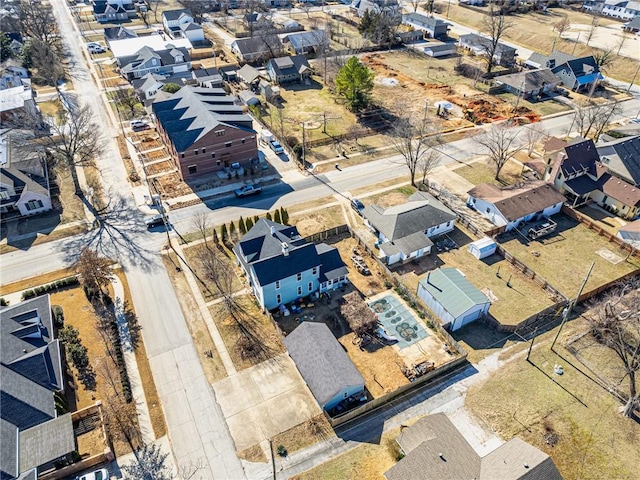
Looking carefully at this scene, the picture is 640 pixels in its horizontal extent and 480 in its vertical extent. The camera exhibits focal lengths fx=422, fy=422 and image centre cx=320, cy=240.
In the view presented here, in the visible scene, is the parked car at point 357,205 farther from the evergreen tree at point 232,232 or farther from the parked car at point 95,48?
the parked car at point 95,48

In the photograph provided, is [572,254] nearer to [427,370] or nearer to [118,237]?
[427,370]

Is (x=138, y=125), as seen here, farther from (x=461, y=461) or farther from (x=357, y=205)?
(x=461, y=461)

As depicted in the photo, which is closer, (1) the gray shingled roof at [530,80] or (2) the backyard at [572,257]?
(2) the backyard at [572,257]

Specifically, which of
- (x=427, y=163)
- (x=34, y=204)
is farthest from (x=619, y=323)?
(x=34, y=204)

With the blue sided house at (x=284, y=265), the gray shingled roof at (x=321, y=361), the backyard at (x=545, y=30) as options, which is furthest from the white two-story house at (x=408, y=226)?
the backyard at (x=545, y=30)

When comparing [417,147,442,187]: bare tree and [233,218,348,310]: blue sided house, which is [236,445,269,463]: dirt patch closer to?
[233,218,348,310]: blue sided house
